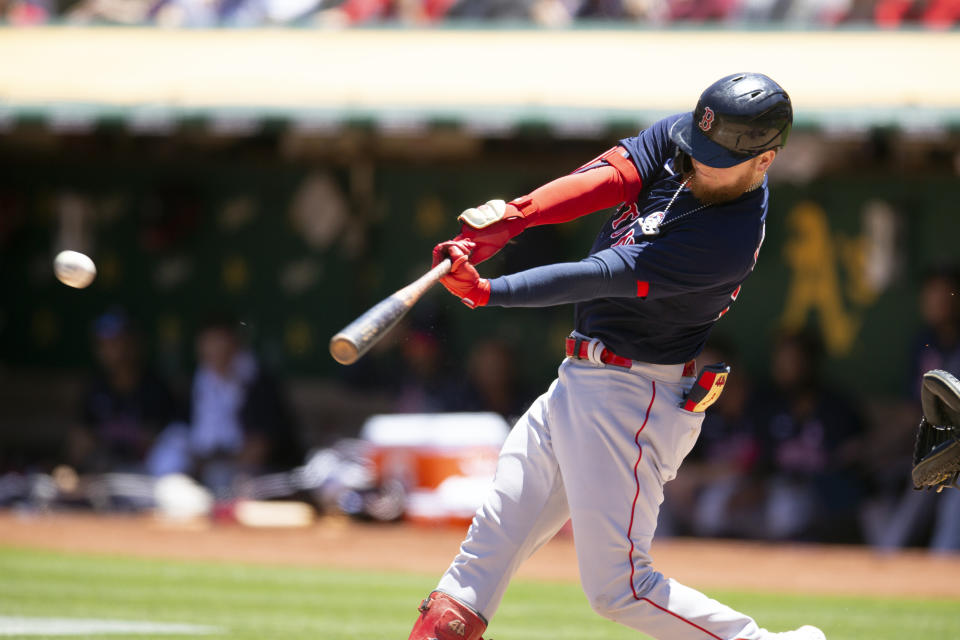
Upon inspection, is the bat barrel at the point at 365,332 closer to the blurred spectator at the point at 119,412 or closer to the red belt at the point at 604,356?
the red belt at the point at 604,356

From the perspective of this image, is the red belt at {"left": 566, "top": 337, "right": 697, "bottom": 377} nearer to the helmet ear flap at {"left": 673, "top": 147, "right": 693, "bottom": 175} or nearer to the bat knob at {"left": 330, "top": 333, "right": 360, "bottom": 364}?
the helmet ear flap at {"left": 673, "top": 147, "right": 693, "bottom": 175}

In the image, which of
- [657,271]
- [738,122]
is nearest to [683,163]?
[738,122]

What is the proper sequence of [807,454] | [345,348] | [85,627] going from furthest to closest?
[807,454]
[85,627]
[345,348]

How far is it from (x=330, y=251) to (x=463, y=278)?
7650mm

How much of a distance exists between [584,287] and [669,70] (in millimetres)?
6383

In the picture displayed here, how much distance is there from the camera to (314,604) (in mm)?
5984

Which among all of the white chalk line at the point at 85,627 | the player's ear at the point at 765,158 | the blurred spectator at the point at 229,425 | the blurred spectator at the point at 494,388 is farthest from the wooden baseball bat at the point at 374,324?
the blurred spectator at the point at 229,425

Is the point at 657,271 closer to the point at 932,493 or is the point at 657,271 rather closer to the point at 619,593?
the point at 619,593

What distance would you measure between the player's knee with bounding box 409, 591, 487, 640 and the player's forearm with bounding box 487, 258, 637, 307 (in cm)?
83

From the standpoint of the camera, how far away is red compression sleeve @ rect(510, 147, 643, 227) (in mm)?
3539

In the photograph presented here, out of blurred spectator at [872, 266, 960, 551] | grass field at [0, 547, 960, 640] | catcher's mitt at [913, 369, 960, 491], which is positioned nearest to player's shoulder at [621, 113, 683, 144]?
catcher's mitt at [913, 369, 960, 491]

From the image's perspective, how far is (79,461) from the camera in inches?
376

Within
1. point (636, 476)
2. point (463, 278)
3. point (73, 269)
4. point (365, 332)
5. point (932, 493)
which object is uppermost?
point (73, 269)

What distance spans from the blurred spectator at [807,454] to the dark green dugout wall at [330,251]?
3.38 feet
